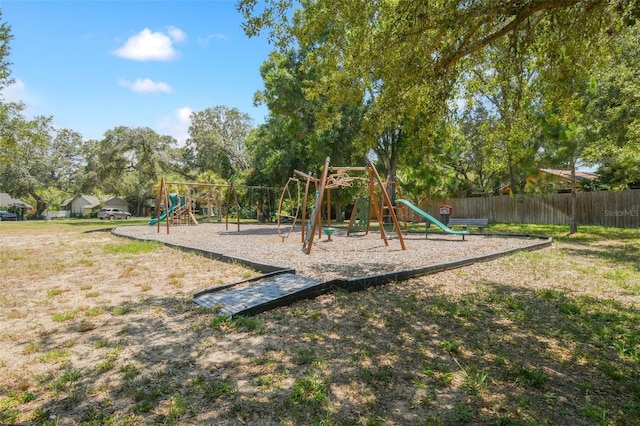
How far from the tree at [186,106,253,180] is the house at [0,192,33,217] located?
99.0ft

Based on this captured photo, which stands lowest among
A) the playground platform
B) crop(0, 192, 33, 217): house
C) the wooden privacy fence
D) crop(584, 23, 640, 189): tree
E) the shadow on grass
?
the shadow on grass

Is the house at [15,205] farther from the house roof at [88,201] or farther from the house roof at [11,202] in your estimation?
the house roof at [88,201]

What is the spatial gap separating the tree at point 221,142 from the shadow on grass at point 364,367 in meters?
37.5

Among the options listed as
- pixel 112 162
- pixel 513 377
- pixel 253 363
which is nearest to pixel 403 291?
pixel 513 377

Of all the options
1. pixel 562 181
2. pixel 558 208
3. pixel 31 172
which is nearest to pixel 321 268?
pixel 558 208

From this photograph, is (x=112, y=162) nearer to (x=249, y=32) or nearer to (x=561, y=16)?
(x=249, y=32)

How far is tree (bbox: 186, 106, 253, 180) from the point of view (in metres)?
41.0

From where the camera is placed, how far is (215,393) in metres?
2.85

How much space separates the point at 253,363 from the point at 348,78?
585 cm

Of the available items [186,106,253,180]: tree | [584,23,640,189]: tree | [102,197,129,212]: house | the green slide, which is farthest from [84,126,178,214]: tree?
[584,23,640,189]: tree

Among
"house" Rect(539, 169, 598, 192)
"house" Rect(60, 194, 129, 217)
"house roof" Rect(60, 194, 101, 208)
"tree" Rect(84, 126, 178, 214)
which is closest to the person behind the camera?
"house" Rect(539, 169, 598, 192)

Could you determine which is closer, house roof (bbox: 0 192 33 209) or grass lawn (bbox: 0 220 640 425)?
grass lawn (bbox: 0 220 640 425)

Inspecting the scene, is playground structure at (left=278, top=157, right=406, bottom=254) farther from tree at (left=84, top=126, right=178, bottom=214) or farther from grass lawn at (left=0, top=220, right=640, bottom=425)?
tree at (left=84, top=126, right=178, bottom=214)

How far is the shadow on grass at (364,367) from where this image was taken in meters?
2.61
